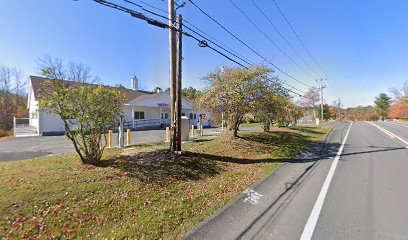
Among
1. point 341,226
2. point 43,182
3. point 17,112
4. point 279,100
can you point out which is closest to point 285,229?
point 341,226

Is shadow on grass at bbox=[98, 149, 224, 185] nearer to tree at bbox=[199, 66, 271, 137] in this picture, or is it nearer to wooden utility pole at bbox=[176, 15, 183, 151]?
wooden utility pole at bbox=[176, 15, 183, 151]

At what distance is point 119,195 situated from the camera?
4.80 metres

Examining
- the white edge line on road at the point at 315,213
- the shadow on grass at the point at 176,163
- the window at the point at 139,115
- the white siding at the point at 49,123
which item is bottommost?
the white edge line on road at the point at 315,213

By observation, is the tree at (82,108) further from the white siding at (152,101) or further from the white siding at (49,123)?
the white siding at (152,101)

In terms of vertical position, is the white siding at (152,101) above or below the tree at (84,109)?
above

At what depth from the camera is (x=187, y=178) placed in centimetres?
623

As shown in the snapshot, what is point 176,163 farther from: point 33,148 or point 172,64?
point 33,148

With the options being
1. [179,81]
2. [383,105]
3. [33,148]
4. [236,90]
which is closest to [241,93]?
[236,90]

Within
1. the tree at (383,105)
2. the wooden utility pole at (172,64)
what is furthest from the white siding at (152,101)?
the tree at (383,105)

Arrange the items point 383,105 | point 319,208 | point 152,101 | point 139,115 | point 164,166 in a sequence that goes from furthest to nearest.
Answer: point 383,105
point 152,101
point 139,115
point 164,166
point 319,208

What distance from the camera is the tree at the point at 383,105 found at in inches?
2815

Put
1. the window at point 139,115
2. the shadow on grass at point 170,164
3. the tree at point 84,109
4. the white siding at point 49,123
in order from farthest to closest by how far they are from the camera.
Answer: the window at point 139,115
the white siding at point 49,123
the shadow on grass at point 170,164
the tree at point 84,109

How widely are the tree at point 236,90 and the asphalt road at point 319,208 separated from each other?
4818mm

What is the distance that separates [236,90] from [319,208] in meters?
7.36
